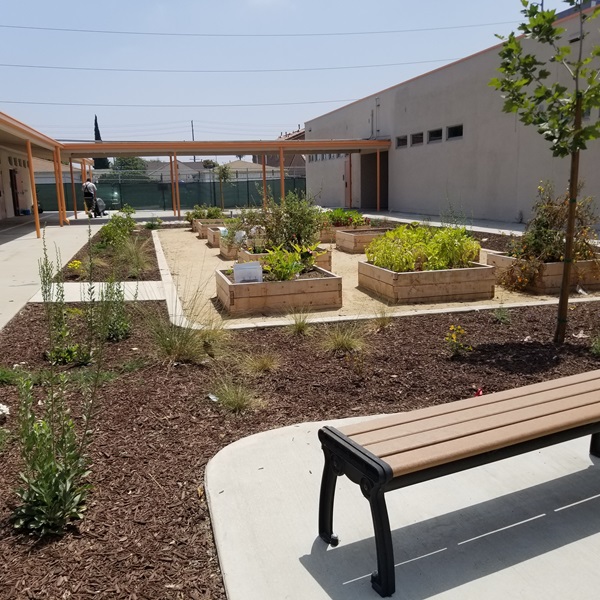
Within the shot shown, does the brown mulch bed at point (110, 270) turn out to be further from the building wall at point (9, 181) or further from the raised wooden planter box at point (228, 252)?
the building wall at point (9, 181)

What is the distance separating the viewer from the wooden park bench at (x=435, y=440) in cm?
221

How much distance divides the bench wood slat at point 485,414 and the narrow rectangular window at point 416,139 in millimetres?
23143

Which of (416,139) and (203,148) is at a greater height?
(416,139)

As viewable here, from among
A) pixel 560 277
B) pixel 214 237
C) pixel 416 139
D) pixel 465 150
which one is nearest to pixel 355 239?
pixel 214 237

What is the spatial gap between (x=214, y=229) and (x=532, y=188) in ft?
31.3

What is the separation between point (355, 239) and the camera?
13500 millimetres

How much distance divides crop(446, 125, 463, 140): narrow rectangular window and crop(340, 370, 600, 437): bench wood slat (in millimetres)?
20069

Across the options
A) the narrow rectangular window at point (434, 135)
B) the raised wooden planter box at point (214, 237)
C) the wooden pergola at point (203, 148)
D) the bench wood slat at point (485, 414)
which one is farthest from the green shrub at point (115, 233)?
the narrow rectangular window at point (434, 135)

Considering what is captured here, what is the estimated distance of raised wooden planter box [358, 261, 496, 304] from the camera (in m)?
7.67

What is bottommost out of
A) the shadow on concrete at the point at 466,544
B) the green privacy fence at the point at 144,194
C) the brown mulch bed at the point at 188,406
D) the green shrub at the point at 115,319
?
the shadow on concrete at the point at 466,544

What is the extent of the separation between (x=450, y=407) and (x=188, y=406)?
1.97 metres

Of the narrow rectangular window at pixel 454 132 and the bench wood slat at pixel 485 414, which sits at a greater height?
the narrow rectangular window at pixel 454 132

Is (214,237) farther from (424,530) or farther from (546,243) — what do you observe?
(424,530)

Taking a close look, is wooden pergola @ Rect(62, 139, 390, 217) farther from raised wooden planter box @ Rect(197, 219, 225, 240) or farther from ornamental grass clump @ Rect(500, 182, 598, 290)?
ornamental grass clump @ Rect(500, 182, 598, 290)
